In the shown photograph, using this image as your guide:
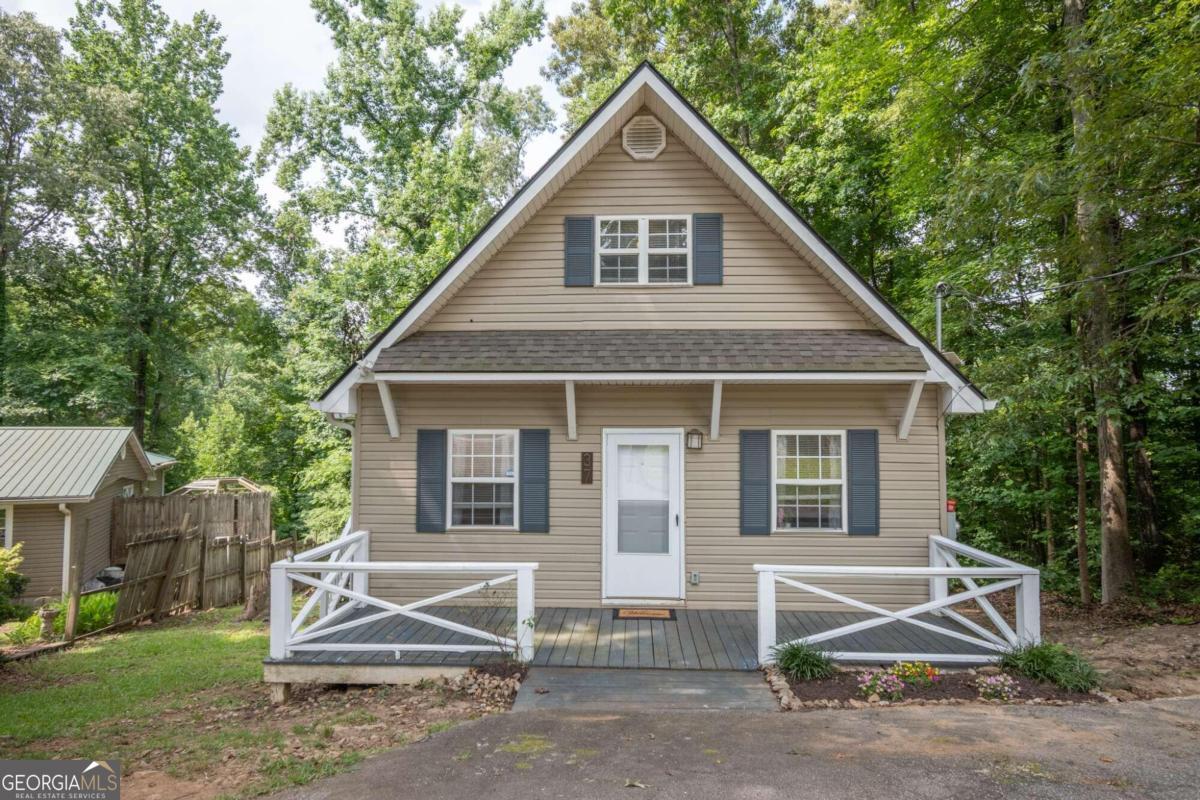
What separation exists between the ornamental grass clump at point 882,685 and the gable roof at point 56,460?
15.7 metres

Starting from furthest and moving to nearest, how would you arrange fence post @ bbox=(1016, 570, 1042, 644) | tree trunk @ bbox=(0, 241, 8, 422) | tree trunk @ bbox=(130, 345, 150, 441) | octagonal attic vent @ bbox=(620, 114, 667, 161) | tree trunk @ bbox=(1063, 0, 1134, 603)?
tree trunk @ bbox=(130, 345, 150, 441), tree trunk @ bbox=(0, 241, 8, 422), octagonal attic vent @ bbox=(620, 114, 667, 161), tree trunk @ bbox=(1063, 0, 1134, 603), fence post @ bbox=(1016, 570, 1042, 644)

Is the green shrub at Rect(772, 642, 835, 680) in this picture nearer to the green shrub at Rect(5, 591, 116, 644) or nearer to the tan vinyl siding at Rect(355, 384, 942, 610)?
the tan vinyl siding at Rect(355, 384, 942, 610)

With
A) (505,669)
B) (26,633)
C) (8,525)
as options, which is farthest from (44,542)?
(505,669)

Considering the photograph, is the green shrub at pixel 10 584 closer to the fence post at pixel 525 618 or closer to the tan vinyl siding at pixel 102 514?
the tan vinyl siding at pixel 102 514

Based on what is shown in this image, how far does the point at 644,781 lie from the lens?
3.71m

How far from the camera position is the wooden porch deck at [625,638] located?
18.4ft

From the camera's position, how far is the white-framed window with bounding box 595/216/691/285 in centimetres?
784

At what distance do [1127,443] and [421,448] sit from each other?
36.7ft

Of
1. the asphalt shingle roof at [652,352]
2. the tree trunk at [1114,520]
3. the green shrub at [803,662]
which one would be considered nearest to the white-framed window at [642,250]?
the asphalt shingle roof at [652,352]

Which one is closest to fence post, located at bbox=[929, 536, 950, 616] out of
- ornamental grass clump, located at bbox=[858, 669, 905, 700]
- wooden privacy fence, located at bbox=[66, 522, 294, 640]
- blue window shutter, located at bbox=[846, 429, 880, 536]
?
blue window shutter, located at bbox=[846, 429, 880, 536]

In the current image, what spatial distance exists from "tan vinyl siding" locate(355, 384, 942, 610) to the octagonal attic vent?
124 inches

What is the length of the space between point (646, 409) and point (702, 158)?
339 centimetres

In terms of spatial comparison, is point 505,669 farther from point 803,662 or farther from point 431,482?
point 431,482

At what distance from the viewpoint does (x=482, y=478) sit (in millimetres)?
7582
